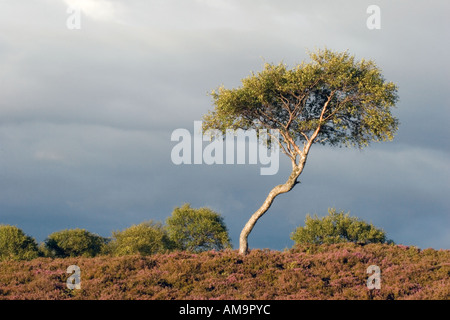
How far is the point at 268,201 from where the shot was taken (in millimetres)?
34344

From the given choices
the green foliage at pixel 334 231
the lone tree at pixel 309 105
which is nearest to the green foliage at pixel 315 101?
the lone tree at pixel 309 105

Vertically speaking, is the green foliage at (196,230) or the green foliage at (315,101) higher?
the green foliage at (315,101)

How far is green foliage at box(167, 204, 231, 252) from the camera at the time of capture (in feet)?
163

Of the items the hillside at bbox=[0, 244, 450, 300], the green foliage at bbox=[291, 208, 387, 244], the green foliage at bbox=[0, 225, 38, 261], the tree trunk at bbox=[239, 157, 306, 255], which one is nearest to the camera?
the hillside at bbox=[0, 244, 450, 300]

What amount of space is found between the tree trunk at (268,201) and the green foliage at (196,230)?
51.2 ft

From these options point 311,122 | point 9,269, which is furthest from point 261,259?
point 9,269

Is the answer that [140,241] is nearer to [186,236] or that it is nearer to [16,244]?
[186,236]

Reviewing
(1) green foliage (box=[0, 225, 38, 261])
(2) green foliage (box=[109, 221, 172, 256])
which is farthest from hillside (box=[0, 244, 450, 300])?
(2) green foliage (box=[109, 221, 172, 256])

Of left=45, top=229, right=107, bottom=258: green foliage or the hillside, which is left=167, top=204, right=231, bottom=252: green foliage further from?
the hillside

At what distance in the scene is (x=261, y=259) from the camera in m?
32.0

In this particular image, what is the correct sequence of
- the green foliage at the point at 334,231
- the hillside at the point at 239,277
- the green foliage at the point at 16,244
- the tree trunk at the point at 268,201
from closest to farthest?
the hillside at the point at 239,277, the tree trunk at the point at 268,201, the green foliage at the point at 16,244, the green foliage at the point at 334,231

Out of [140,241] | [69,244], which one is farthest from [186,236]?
[69,244]

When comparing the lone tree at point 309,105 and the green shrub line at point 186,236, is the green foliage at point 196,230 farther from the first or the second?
the lone tree at point 309,105

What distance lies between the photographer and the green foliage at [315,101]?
3525 centimetres
